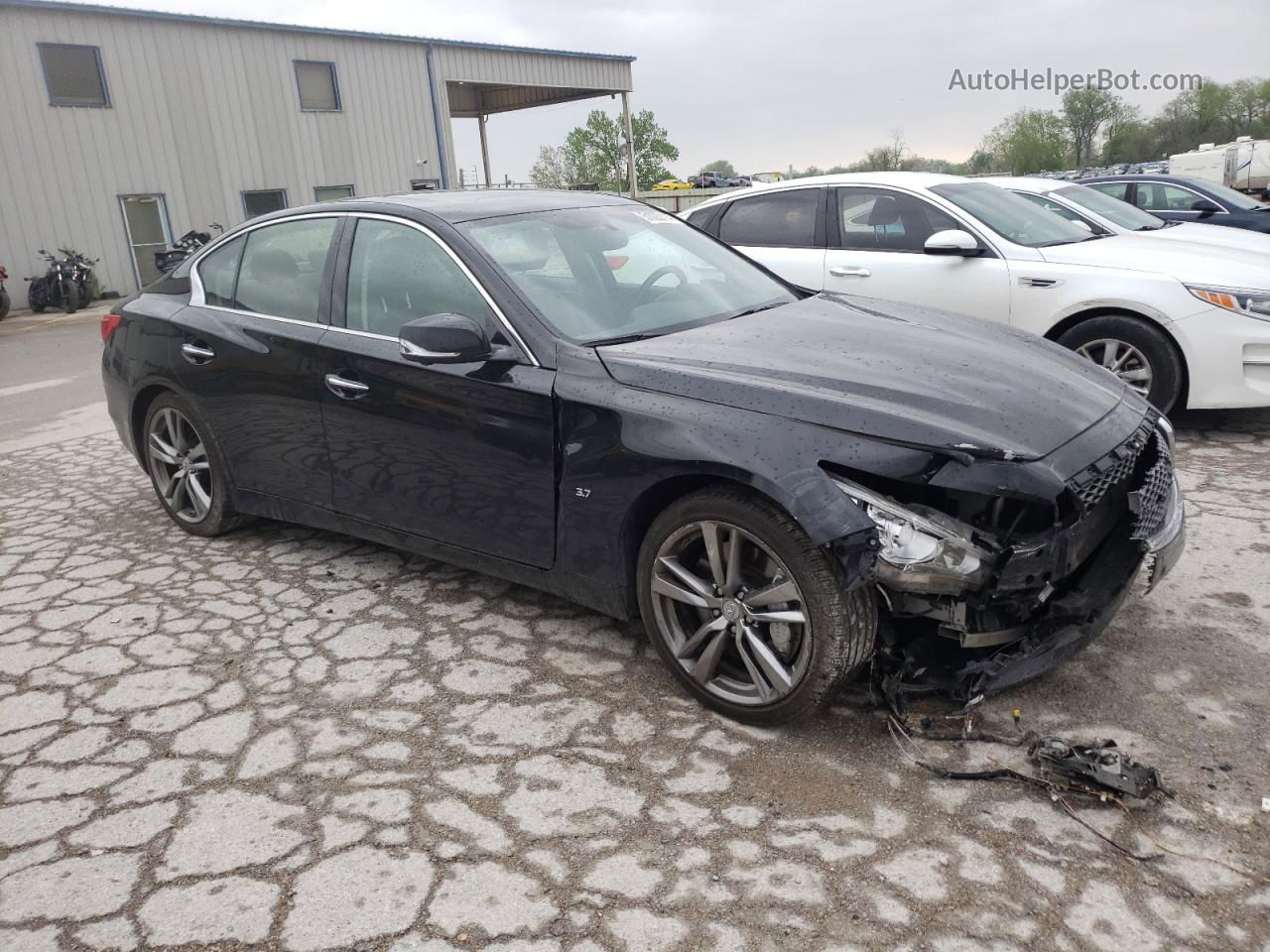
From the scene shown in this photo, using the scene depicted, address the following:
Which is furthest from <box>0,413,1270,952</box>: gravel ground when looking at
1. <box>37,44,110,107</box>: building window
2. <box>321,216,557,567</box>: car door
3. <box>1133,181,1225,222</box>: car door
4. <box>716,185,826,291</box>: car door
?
<box>37,44,110,107</box>: building window

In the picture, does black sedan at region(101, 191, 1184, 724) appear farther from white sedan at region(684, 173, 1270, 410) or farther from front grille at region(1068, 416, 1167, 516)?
white sedan at region(684, 173, 1270, 410)

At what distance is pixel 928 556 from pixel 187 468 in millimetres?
3816

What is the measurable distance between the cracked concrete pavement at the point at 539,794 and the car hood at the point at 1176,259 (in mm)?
2283

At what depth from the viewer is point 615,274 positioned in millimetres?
3904

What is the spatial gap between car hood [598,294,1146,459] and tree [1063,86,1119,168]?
99.9m

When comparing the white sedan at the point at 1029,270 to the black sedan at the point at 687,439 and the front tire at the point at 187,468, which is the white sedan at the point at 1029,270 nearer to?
the black sedan at the point at 687,439

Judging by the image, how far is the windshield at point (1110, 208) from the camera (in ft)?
28.1

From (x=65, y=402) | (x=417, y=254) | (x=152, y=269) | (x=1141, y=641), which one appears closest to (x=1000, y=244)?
(x=1141, y=641)

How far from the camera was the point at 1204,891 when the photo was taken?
229cm

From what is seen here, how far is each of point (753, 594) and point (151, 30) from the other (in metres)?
21.7

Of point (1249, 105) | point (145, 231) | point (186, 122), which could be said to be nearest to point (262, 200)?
point (186, 122)

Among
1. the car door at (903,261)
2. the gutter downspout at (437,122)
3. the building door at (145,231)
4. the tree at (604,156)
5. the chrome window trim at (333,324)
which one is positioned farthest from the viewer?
the tree at (604,156)

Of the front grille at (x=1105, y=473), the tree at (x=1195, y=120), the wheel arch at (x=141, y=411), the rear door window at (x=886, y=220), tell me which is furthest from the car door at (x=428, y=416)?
the tree at (x=1195, y=120)

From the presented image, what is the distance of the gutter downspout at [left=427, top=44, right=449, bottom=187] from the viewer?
24422 millimetres
